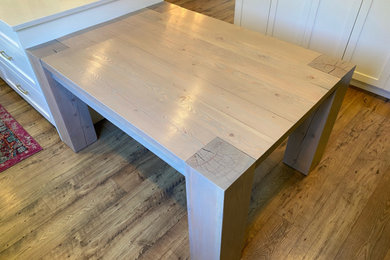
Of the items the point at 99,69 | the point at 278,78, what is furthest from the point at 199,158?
the point at 99,69

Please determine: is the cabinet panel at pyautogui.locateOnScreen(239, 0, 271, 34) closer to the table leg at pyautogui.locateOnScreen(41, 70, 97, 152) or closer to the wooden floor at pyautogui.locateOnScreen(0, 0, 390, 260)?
the wooden floor at pyautogui.locateOnScreen(0, 0, 390, 260)

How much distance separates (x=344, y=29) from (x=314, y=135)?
0.99 m

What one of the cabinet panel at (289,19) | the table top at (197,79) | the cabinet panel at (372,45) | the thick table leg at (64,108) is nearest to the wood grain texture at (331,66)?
the table top at (197,79)

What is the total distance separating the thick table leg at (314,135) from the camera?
1.28 m

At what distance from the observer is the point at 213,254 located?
3.36 feet

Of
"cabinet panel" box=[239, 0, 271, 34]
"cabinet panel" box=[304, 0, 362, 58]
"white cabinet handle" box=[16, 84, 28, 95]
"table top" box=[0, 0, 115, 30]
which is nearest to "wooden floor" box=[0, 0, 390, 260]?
"white cabinet handle" box=[16, 84, 28, 95]

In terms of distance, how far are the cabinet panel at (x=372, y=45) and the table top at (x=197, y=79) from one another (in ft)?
2.76

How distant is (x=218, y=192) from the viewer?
81cm

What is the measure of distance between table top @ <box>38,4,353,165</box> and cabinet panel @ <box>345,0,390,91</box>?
0.84 m

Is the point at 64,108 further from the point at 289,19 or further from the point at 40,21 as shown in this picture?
the point at 289,19

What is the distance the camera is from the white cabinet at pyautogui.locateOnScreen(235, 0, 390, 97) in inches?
72.3

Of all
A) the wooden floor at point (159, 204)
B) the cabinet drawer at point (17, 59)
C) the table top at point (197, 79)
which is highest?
the table top at point (197, 79)

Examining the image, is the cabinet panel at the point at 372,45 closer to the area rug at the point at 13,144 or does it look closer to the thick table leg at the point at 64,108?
the thick table leg at the point at 64,108

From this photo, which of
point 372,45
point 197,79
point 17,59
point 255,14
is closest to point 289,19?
point 255,14
